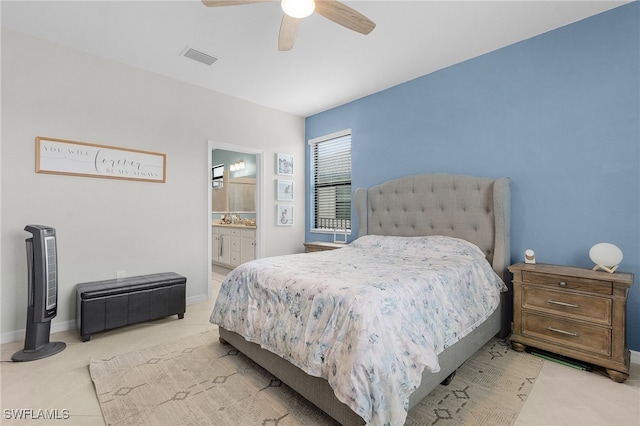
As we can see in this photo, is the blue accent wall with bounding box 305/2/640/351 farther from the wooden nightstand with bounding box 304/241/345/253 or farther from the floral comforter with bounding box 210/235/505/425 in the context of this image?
the wooden nightstand with bounding box 304/241/345/253

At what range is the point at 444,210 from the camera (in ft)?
10.8

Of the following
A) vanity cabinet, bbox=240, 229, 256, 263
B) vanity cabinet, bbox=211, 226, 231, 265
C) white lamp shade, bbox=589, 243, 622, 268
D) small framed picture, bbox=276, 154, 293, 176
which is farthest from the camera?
vanity cabinet, bbox=211, 226, 231, 265

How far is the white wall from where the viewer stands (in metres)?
2.76

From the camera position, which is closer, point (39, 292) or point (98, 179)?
point (39, 292)

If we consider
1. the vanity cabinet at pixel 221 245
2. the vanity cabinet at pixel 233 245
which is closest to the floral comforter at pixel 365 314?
the vanity cabinet at pixel 233 245

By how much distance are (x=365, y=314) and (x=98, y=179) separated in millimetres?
3190

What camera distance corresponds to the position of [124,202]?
3.37m

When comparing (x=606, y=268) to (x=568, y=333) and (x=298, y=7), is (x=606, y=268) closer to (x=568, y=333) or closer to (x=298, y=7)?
(x=568, y=333)

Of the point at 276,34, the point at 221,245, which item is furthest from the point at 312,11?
the point at 221,245

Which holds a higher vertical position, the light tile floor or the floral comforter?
the floral comforter

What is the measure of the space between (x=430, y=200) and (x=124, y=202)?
3.41 m

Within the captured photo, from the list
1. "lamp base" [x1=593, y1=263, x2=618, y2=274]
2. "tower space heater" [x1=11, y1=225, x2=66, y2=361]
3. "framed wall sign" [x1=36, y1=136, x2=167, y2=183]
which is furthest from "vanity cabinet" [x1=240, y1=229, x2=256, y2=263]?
"lamp base" [x1=593, y1=263, x2=618, y2=274]

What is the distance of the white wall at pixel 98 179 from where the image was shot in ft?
9.05

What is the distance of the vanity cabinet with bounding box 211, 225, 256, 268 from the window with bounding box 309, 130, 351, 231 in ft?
3.92
